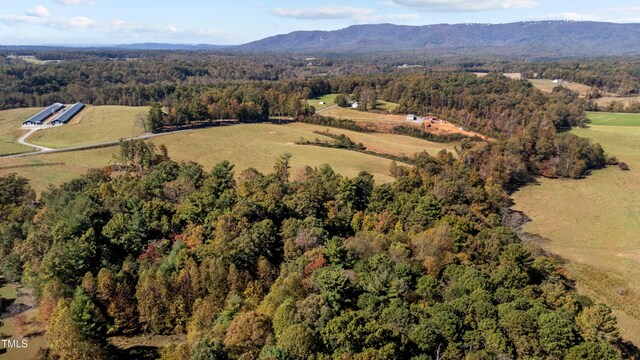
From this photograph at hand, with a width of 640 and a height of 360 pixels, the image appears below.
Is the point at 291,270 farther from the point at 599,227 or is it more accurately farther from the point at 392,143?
the point at 392,143

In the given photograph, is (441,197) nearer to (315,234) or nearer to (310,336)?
(315,234)

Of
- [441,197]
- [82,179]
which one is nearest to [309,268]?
[441,197]

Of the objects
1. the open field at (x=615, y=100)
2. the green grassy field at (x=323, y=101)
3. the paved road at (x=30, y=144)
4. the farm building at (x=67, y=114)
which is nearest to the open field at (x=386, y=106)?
the green grassy field at (x=323, y=101)

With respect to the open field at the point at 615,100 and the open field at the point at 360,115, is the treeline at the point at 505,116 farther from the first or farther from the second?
the open field at the point at 615,100

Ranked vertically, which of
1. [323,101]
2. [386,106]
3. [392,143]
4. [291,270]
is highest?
[323,101]

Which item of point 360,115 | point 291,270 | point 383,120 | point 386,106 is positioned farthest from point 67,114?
point 291,270

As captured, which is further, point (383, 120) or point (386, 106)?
point (386, 106)
